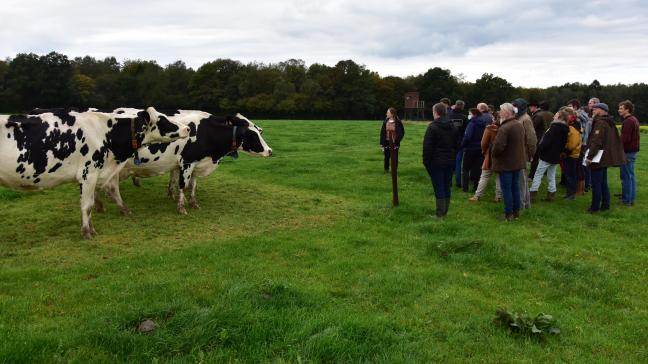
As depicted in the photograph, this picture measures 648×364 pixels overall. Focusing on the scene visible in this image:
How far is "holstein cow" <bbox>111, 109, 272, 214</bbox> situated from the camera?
37.1ft

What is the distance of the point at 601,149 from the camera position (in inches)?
441

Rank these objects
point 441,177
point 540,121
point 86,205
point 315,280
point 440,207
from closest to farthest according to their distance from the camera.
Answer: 1. point 315,280
2. point 86,205
3. point 441,177
4. point 440,207
5. point 540,121

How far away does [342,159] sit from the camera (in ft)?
65.2

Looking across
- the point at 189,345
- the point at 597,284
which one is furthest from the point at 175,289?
the point at 597,284

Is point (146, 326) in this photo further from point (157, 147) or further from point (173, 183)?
point (173, 183)

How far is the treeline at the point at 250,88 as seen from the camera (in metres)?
71.8

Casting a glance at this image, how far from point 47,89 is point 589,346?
78323mm

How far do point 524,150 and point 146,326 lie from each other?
8176mm

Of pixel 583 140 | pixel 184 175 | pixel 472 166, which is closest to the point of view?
pixel 184 175

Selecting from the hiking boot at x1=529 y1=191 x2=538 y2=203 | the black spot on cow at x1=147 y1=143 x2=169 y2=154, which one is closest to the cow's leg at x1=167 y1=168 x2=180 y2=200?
the black spot on cow at x1=147 y1=143 x2=169 y2=154

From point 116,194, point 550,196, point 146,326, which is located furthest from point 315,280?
point 550,196

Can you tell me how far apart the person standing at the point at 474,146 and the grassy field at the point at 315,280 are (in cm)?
128

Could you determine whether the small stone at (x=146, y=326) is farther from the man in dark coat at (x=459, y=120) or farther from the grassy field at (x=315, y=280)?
the man in dark coat at (x=459, y=120)

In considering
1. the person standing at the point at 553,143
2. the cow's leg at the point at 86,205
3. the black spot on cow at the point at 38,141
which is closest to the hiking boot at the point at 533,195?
the person standing at the point at 553,143
